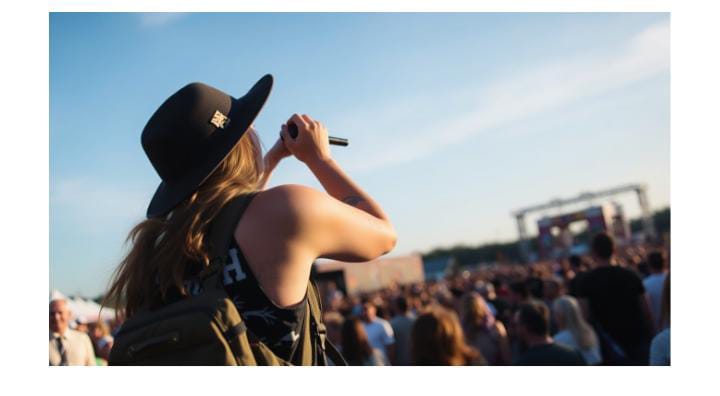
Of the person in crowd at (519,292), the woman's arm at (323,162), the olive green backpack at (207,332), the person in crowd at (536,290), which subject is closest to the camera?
the olive green backpack at (207,332)

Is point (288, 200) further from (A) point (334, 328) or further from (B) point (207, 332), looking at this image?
(A) point (334, 328)

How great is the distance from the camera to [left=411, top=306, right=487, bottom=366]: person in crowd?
4.66 metres

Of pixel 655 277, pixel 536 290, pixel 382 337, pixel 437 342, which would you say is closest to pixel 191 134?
pixel 437 342

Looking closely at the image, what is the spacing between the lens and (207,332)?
1.31 metres

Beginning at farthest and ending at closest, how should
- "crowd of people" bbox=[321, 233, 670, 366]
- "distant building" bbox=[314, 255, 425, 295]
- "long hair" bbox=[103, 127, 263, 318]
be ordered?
"distant building" bbox=[314, 255, 425, 295]
"crowd of people" bbox=[321, 233, 670, 366]
"long hair" bbox=[103, 127, 263, 318]

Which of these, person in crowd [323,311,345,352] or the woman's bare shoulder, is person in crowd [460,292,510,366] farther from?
the woman's bare shoulder

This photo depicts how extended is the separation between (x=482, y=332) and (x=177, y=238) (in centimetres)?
500

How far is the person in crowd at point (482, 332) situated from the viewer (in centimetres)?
587

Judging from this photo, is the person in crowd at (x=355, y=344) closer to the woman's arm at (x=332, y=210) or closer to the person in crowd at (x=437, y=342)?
the person in crowd at (x=437, y=342)

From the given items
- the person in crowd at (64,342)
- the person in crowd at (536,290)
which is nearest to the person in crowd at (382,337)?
the person in crowd at (536,290)

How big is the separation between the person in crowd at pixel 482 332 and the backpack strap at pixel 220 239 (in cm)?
483

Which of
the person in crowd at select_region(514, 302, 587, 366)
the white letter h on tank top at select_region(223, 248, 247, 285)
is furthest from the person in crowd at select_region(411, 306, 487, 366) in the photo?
the white letter h on tank top at select_region(223, 248, 247, 285)

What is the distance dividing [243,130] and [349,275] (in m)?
33.6
